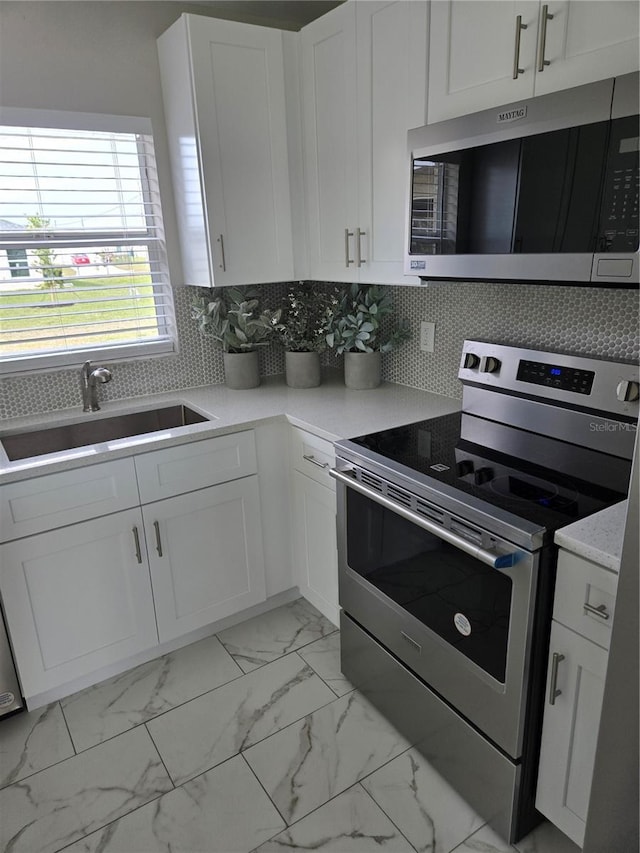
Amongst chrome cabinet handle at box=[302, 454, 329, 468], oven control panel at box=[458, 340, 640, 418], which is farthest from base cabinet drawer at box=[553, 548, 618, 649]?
chrome cabinet handle at box=[302, 454, 329, 468]

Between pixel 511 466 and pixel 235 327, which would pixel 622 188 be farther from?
pixel 235 327

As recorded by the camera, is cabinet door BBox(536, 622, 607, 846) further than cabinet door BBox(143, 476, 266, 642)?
No

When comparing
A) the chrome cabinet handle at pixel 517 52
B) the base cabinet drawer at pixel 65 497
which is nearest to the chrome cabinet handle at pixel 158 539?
the base cabinet drawer at pixel 65 497

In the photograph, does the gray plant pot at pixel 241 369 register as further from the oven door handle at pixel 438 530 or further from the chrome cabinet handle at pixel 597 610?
the chrome cabinet handle at pixel 597 610

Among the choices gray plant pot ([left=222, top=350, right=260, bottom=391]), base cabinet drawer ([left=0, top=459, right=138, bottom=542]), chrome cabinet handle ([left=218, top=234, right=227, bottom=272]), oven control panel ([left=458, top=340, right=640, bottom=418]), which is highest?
chrome cabinet handle ([left=218, top=234, right=227, bottom=272])

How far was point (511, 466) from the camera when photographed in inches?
64.8

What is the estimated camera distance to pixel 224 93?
213 cm

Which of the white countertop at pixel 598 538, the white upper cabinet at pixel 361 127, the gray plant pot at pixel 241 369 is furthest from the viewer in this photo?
the gray plant pot at pixel 241 369

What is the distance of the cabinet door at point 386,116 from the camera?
5.80 ft

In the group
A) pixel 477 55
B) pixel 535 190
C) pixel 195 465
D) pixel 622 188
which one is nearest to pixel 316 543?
pixel 195 465

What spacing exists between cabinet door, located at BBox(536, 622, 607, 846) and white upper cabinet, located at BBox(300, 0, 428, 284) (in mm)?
1257

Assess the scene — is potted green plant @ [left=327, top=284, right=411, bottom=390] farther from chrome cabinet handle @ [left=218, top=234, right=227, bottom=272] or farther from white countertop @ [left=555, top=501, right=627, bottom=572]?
white countertop @ [left=555, top=501, right=627, bottom=572]

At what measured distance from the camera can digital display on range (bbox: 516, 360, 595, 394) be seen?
5.58ft

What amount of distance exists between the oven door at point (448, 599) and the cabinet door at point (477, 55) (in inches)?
43.5
